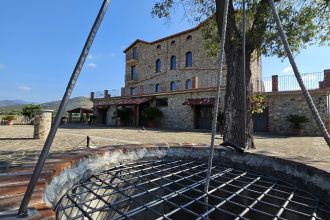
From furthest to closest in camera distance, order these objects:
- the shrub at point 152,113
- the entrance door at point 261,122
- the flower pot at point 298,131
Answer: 1. the shrub at point 152,113
2. the entrance door at point 261,122
3. the flower pot at point 298,131

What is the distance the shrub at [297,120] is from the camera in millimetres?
15883

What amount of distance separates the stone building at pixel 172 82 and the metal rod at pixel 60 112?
18329 mm

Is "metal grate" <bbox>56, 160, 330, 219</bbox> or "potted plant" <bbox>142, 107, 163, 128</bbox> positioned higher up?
"potted plant" <bbox>142, 107, 163, 128</bbox>

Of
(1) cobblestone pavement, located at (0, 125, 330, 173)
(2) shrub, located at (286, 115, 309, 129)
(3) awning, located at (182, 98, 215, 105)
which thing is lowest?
(1) cobblestone pavement, located at (0, 125, 330, 173)

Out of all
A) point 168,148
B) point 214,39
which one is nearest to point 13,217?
point 168,148

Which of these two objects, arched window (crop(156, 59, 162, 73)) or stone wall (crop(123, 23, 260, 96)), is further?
arched window (crop(156, 59, 162, 73))

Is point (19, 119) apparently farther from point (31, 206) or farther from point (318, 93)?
point (31, 206)

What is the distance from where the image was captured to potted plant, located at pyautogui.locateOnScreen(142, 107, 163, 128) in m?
23.1

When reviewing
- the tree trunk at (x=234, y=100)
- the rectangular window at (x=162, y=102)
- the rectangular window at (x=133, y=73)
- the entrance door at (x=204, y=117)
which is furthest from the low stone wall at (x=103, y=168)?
the rectangular window at (x=133, y=73)

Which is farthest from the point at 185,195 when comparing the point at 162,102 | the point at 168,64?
the point at 168,64

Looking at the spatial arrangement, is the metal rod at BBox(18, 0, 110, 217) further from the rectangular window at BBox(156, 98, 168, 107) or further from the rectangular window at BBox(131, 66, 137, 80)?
the rectangular window at BBox(131, 66, 137, 80)

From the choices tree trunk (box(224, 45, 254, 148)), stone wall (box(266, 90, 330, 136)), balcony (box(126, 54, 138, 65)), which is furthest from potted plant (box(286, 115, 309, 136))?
balcony (box(126, 54, 138, 65))

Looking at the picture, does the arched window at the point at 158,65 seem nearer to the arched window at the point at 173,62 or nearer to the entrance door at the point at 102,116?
the arched window at the point at 173,62

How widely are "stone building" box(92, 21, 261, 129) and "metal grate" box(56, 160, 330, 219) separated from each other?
55.6ft
